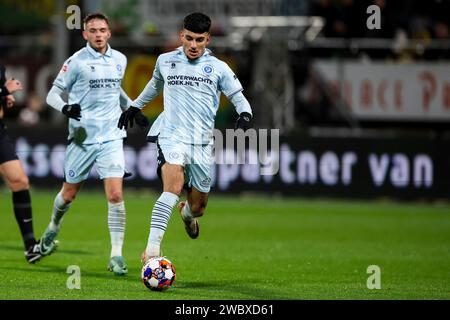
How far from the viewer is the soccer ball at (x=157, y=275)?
9.36 meters

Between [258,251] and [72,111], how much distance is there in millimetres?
4144

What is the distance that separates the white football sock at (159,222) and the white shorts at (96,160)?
4.51 feet

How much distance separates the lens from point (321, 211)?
2097cm

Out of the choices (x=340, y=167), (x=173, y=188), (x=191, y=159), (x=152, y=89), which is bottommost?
(x=340, y=167)

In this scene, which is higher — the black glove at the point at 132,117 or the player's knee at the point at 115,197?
the black glove at the point at 132,117

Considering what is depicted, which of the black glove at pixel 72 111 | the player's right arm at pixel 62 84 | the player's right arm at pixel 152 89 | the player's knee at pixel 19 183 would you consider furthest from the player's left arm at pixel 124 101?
the player's knee at pixel 19 183

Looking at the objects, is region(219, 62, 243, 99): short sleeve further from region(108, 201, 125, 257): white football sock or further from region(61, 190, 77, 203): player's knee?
region(61, 190, 77, 203): player's knee

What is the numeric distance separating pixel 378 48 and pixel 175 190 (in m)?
15.4

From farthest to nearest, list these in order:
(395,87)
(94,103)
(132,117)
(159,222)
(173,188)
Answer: (395,87)
(94,103)
(132,117)
(173,188)
(159,222)

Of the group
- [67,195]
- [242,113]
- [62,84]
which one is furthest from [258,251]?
[242,113]

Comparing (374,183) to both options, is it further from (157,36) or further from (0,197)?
(0,197)

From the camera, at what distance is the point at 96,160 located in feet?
37.6

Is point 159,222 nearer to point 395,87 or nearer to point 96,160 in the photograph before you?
point 96,160

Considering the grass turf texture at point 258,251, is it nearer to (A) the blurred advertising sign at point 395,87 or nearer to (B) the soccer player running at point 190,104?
(B) the soccer player running at point 190,104
